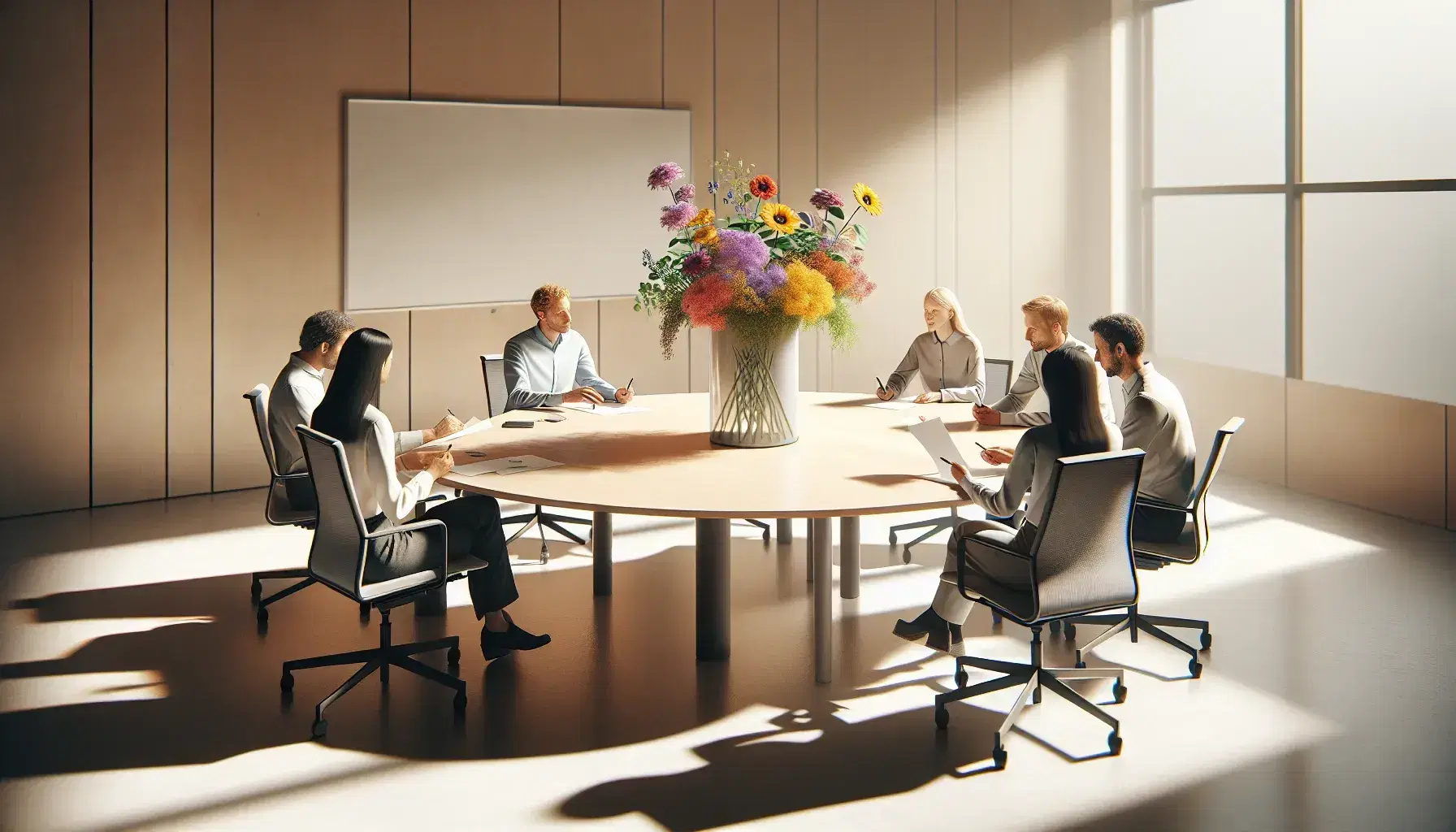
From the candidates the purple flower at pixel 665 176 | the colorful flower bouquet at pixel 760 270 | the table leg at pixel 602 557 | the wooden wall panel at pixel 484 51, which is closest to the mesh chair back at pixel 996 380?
the colorful flower bouquet at pixel 760 270

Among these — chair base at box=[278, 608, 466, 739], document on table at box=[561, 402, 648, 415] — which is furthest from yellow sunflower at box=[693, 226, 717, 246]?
chair base at box=[278, 608, 466, 739]

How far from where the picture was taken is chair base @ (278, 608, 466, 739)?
442 cm

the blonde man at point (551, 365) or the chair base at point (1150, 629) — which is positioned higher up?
the blonde man at point (551, 365)

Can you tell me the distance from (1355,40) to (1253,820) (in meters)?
5.52

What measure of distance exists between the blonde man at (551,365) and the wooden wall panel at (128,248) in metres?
2.54

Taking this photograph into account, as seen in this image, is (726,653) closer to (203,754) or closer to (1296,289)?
(203,754)

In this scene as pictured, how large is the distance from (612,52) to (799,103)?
1424 millimetres

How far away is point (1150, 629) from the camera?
5.00 meters

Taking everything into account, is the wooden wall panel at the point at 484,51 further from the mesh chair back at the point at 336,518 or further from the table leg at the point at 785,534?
the mesh chair back at the point at 336,518

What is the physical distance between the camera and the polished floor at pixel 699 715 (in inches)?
148

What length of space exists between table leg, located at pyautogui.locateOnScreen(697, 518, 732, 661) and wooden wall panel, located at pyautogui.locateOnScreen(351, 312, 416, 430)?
4.00 meters

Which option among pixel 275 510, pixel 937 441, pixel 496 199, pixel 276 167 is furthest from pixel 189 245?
pixel 937 441

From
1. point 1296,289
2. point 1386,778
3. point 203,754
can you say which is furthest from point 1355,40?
point 203,754

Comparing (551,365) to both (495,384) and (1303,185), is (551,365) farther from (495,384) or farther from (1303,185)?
(1303,185)
